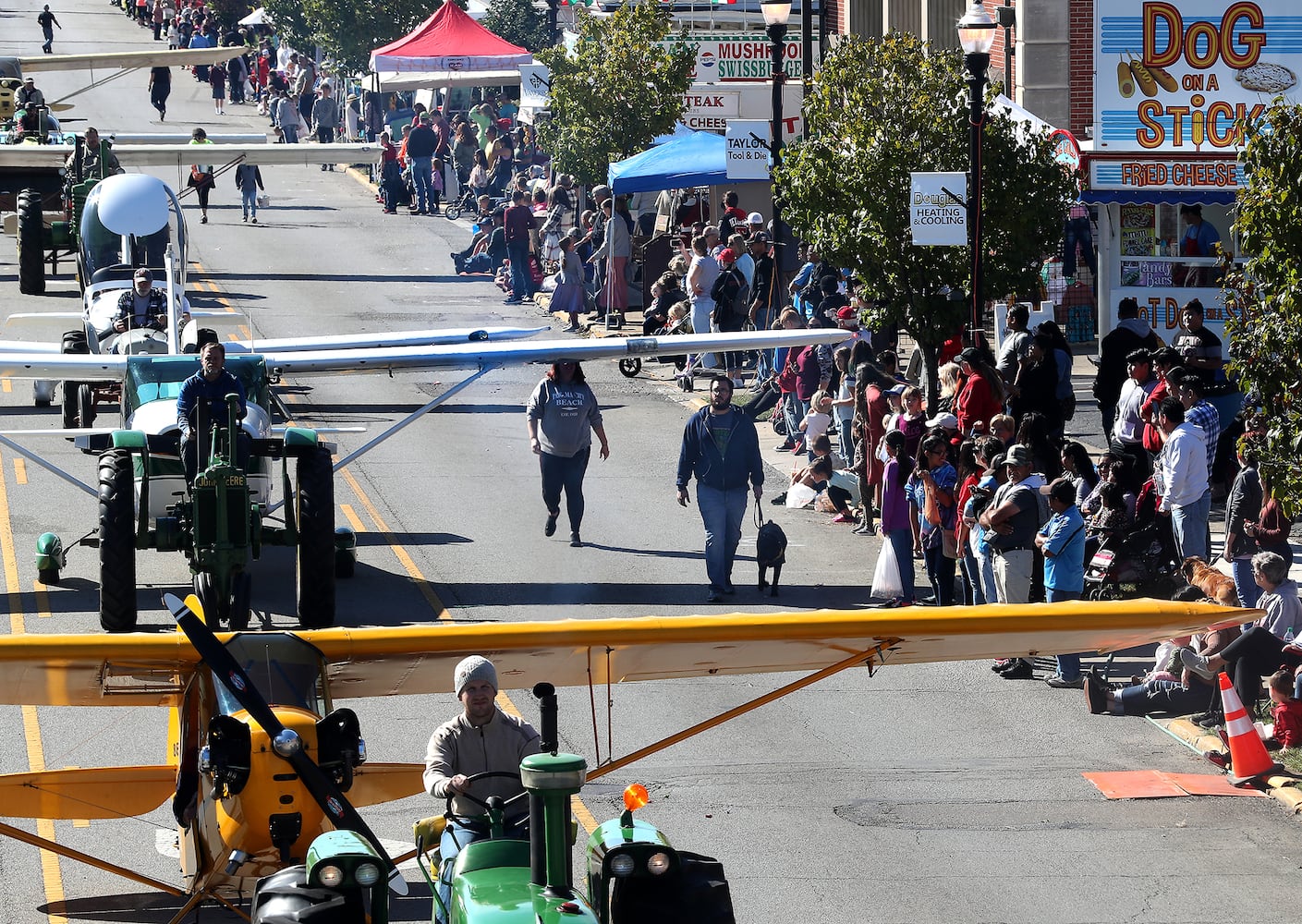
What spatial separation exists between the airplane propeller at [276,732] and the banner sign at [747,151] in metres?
18.9

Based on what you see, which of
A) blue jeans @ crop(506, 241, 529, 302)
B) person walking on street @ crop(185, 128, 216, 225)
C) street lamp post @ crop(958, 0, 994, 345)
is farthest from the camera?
person walking on street @ crop(185, 128, 216, 225)

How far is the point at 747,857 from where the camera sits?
10.2 meters

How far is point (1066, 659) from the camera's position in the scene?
13258 millimetres

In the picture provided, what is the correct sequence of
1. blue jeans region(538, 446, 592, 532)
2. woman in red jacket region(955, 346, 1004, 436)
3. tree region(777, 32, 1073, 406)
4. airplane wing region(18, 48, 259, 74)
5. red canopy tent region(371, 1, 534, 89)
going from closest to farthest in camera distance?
woman in red jacket region(955, 346, 1004, 436) < blue jeans region(538, 446, 592, 532) < tree region(777, 32, 1073, 406) < airplane wing region(18, 48, 259, 74) < red canopy tent region(371, 1, 534, 89)

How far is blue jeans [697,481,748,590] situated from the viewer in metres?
15.5

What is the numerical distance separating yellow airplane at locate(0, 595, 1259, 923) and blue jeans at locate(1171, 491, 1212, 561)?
5628 millimetres

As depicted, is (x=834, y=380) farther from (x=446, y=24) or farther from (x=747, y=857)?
(x=446, y=24)

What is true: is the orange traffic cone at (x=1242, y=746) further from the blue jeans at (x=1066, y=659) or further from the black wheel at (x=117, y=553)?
the black wheel at (x=117, y=553)

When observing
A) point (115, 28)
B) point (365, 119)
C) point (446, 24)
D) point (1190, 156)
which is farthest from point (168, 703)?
point (115, 28)

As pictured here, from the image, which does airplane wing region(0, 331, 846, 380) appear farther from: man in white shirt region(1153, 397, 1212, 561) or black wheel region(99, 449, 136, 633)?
man in white shirt region(1153, 397, 1212, 561)

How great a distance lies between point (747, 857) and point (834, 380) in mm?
11008

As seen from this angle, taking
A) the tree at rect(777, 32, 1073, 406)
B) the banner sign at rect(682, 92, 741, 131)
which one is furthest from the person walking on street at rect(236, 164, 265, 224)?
the tree at rect(777, 32, 1073, 406)

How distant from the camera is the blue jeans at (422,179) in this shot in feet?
133

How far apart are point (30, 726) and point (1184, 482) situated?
800cm
